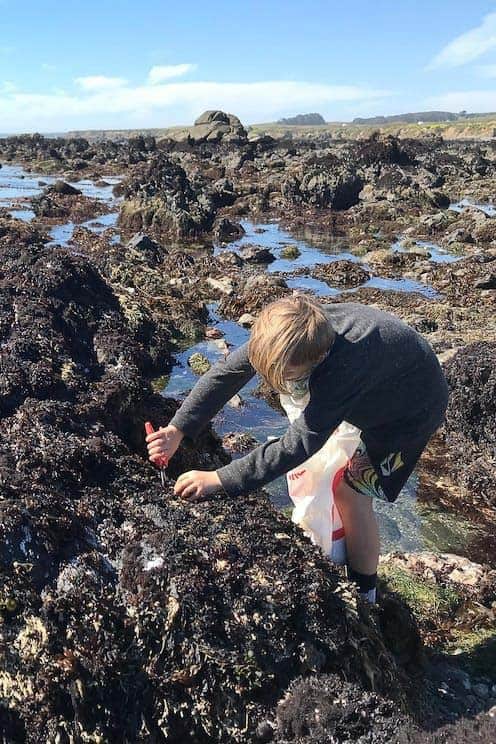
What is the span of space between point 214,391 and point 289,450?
1.89ft

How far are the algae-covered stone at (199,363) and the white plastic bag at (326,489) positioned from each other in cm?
570

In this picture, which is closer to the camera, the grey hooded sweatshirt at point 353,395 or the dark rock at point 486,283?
the grey hooded sweatshirt at point 353,395

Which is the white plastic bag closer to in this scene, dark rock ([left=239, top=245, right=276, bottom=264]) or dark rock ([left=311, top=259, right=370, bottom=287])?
dark rock ([left=311, top=259, right=370, bottom=287])

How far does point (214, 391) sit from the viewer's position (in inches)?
127

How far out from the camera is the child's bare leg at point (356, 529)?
3312 millimetres

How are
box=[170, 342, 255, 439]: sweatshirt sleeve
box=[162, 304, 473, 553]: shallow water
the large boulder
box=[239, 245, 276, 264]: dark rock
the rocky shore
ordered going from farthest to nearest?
the large boulder
box=[239, 245, 276, 264]: dark rock
box=[162, 304, 473, 553]: shallow water
box=[170, 342, 255, 439]: sweatshirt sleeve
the rocky shore

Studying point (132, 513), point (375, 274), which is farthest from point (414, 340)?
point (375, 274)

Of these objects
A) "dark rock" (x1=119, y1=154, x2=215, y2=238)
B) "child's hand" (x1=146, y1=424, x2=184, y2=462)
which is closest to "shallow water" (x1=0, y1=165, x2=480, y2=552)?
"dark rock" (x1=119, y1=154, x2=215, y2=238)

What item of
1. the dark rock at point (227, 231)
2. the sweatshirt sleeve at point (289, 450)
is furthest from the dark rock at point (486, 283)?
the sweatshirt sleeve at point (289, 450)

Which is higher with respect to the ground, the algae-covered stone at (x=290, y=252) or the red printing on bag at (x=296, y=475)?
the red printing on bag at (x=296, y=475)

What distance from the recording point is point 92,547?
2730mm

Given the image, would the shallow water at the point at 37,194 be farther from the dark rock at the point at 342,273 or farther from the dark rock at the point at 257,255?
the dark rock at the point at 342,273

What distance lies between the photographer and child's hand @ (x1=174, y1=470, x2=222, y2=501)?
9.85 ft

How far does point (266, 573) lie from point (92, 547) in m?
0.74
